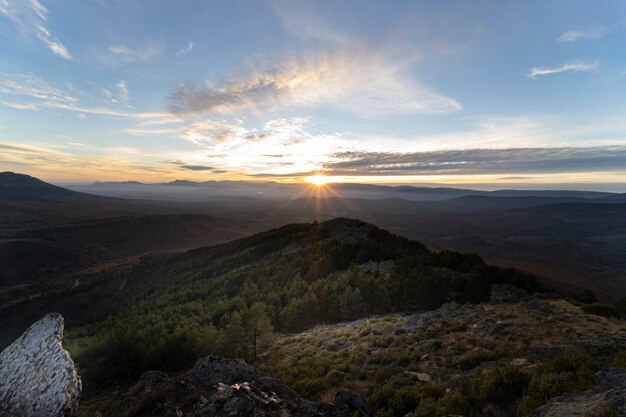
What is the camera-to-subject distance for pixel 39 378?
12734mm

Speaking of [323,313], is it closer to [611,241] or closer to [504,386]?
[504,386]

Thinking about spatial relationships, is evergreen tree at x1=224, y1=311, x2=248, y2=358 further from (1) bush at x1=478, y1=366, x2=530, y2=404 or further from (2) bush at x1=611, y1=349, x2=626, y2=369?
(2) bush at x1=611, y1=349, x2=626, y2=369

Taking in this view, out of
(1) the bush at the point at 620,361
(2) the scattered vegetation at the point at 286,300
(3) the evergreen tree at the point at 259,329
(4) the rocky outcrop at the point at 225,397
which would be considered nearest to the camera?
(4) the rocky outcrop at the point at 225,397

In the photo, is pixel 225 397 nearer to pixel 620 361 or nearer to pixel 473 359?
pixel 473 359

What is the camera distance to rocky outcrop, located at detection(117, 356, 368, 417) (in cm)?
1100

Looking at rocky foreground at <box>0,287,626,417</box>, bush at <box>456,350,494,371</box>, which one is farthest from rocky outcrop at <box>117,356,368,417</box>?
bush at <box>456,350,494,371</box>

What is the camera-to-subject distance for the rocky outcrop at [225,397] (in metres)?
11.0

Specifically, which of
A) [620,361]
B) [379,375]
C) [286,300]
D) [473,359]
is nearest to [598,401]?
[620,361]

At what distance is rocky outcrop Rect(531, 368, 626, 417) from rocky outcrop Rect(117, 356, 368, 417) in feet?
20.7

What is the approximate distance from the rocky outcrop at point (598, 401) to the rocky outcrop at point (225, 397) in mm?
6298

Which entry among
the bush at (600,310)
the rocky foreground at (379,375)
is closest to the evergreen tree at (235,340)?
the rocky foreground at (379,375)

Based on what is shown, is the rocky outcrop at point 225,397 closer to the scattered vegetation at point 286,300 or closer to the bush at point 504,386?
the bush at point 504,386

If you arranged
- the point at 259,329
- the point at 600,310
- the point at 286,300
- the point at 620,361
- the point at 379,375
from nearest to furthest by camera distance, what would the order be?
the point at 620,361, the point at 379,375, the point at 600,310, the point at 259,329, the point at 286,300

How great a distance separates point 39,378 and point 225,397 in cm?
885
